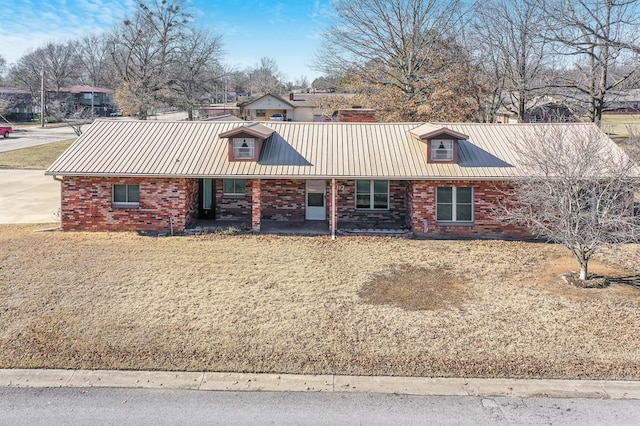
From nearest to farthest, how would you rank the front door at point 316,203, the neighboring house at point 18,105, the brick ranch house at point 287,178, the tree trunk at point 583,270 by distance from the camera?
the tree trunk at point 583,270
the brick ranch house at point 287,178
the front door at point 316,203
the neighboring house at point 18,105

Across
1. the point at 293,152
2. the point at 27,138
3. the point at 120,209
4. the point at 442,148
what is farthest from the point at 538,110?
the point at 27,138

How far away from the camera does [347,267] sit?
13258 millimetres

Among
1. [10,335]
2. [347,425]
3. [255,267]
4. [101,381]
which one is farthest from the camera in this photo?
[255,267]

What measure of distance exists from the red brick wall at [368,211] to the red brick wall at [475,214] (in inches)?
70.5

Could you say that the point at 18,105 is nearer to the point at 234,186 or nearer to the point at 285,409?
the point at 234,186

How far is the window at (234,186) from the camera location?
18.9 meters

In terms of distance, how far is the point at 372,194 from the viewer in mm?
18781

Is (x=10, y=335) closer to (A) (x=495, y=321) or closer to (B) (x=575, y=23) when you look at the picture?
(A) (x=495, y=321)

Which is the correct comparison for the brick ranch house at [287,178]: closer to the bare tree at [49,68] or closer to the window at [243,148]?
the window at [243,148]

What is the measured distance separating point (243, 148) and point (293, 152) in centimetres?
182

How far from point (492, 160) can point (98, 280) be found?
12.9 metres

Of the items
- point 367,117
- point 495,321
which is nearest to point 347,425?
point 495,321

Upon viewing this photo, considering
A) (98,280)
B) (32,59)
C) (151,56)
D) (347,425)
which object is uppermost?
(32,59)

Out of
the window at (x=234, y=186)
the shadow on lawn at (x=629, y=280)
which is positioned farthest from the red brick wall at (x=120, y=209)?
the shadow on lawn at (x=629, y=280)
